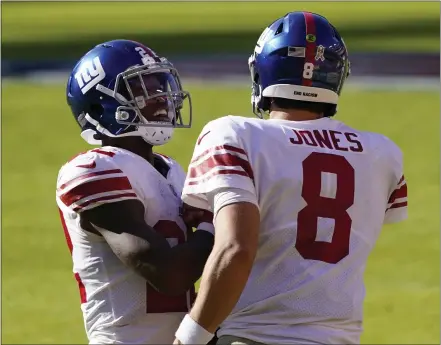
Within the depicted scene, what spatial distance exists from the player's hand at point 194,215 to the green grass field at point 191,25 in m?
21.2

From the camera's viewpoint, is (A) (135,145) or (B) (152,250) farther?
(A) (135,145)

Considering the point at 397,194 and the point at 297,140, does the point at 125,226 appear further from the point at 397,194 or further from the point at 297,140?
the point at 397,194

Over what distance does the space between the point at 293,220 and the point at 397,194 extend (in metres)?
0.53

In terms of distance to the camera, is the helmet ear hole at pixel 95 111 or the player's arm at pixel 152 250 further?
the helmet ear hole at pixel 95 111

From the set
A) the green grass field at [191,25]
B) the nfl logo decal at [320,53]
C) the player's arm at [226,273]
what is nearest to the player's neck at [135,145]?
the nfl logo decal at [320,53]

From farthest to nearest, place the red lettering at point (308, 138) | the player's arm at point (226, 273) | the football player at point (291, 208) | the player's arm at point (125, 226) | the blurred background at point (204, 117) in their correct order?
the blurred background at point (204, 117) → the player's arm at point (125, 226) → the red lettering at point (308, 138) → the football player at point (291, 208) → the player's arm at point (226, 273)

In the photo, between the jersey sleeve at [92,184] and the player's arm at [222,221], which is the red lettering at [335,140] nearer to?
the player's arm at [222,221]

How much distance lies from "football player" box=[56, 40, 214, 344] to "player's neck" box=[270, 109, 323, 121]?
479mm

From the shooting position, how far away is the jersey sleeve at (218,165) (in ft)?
11.1

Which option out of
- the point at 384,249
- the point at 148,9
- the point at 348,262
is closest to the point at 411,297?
the point at 384,249

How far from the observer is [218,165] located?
11.2 feet

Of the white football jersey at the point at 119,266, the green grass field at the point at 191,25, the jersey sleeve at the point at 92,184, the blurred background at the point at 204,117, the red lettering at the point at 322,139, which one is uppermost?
A: the red lettering at the point at 322,139

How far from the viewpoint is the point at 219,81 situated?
68.5 ft

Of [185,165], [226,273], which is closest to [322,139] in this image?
[226,273]
